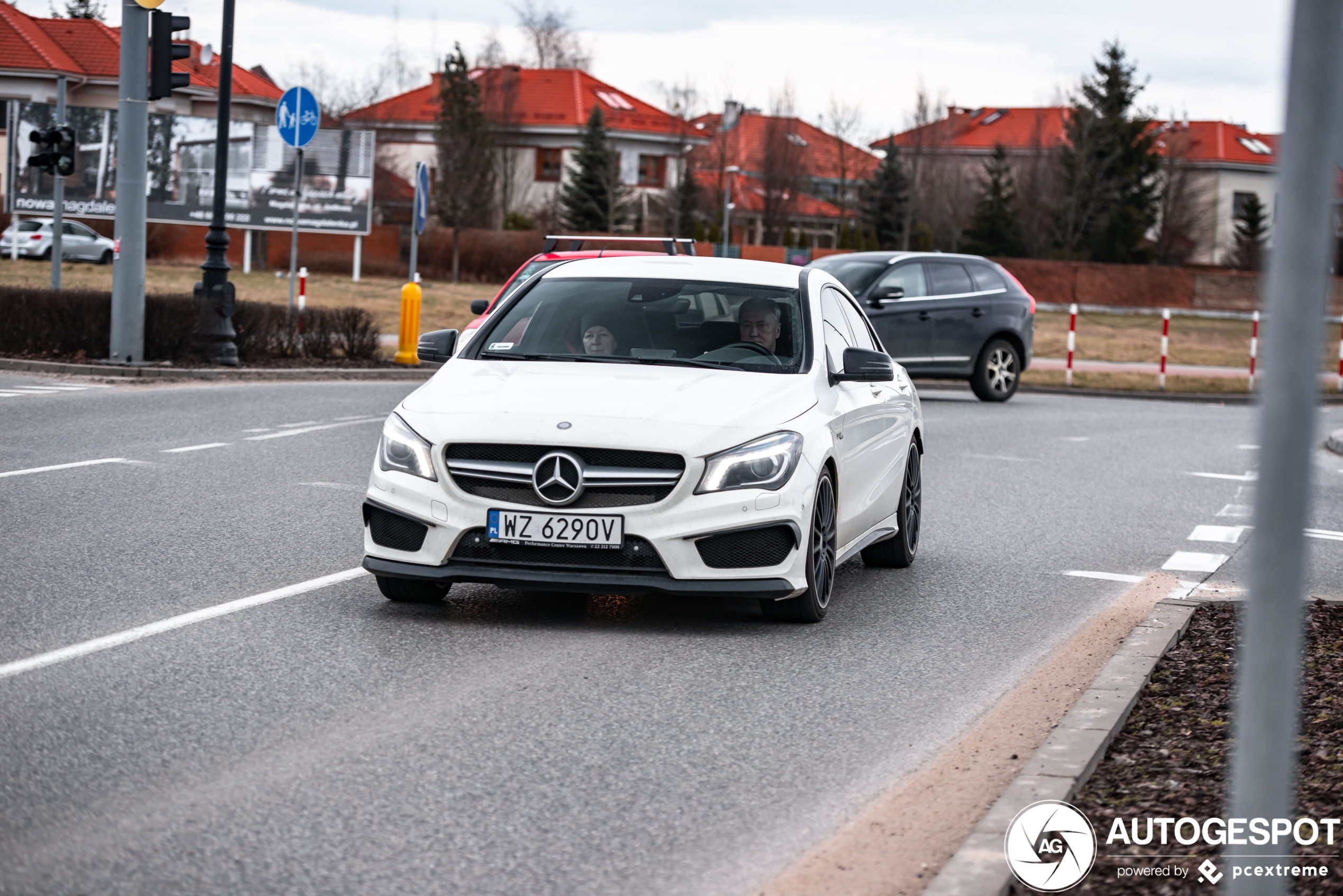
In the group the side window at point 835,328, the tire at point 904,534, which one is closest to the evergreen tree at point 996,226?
the tire at point 904,534

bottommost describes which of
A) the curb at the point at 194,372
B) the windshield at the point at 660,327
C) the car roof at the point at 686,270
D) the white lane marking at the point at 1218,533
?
the white lane marking at the point at 1218,533

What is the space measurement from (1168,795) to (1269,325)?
8.63ft

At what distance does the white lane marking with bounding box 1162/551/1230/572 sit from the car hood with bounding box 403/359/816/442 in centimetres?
324

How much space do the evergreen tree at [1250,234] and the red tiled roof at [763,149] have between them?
20.4 m

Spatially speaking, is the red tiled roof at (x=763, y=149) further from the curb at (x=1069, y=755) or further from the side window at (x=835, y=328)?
the curb at (x=1069, y=755)

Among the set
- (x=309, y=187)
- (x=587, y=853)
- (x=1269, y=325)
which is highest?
(x=309, y=187)

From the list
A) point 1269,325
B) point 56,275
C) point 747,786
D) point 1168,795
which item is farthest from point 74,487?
point 56,275

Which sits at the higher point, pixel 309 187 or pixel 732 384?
pixel 309 187

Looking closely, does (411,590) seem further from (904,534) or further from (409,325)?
(409,325)

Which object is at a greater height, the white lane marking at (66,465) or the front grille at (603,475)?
the front grille at (603,475)

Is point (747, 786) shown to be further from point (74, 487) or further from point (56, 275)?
point (56, 275)

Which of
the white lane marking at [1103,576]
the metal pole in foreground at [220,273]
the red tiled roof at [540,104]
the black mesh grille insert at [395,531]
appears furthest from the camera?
the red tiled roof at [540,104]

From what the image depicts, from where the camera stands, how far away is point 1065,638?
7.90 m

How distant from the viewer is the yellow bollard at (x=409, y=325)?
24.9m
